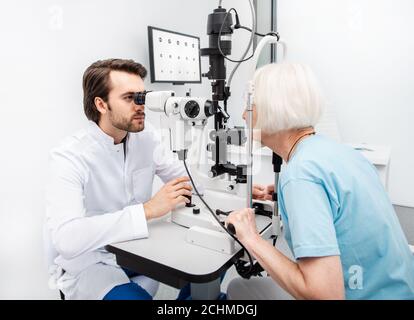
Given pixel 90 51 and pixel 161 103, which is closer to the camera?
pixel 161 103

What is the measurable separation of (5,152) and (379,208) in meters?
1.31

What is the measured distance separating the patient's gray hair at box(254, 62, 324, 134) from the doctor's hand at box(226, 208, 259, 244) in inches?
10.0

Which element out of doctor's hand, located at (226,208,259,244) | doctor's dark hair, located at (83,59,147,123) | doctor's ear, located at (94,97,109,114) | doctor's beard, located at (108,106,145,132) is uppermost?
doctor's dark hair, located at (83,59,147,123)

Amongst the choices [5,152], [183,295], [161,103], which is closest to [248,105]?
[161,103]

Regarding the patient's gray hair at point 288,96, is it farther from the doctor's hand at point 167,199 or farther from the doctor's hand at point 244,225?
the doctor's hand at point 167,199

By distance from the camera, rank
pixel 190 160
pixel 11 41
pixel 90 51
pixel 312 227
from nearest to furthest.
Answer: pixel 312 227 → pixel 190 160 → pixel 11 41 → pixel 90 51

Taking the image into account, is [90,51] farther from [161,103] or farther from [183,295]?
[183,295]

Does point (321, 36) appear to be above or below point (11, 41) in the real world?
above

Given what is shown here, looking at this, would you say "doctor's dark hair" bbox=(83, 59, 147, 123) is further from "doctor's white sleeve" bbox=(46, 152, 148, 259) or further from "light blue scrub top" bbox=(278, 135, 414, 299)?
"light blue scrub top" bbox=(278, 135, 414, 299)

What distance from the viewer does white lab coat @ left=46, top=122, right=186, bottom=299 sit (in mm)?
917

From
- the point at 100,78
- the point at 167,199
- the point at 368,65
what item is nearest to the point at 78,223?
the point at 167,199

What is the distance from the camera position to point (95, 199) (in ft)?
3.92

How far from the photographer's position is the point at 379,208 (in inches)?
29.7

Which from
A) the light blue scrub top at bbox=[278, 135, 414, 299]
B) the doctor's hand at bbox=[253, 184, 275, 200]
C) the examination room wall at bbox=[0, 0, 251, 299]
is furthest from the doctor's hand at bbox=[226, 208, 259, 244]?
the examination room wall at bbox=[0, 0, 251, 299]
